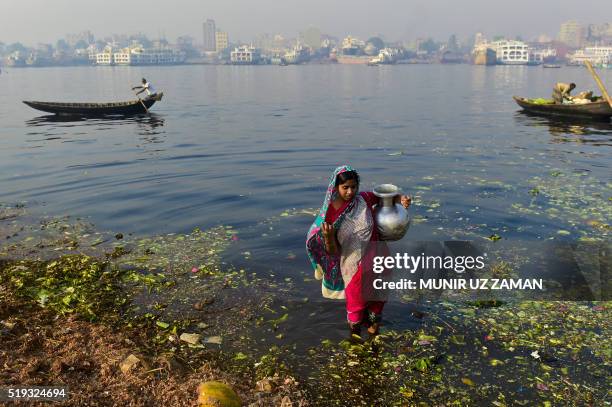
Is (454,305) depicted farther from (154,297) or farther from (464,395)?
(154,297)

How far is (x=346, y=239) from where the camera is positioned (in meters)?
5.30

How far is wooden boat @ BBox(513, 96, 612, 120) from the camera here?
25.8 metres

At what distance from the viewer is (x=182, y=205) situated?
41.6 feet

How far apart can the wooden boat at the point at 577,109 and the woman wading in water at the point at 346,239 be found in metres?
26.0

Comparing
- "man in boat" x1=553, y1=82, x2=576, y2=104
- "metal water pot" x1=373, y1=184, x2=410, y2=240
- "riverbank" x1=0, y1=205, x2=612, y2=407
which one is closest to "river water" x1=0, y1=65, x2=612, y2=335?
"riverbank" x1=0, y1=205, x2=612, y2=407

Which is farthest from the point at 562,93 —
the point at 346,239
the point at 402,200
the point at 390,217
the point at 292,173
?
the point at 346,239

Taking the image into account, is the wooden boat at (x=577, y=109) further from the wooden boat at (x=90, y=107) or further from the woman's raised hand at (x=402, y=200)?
the wooden boat at (x=90, y=107)

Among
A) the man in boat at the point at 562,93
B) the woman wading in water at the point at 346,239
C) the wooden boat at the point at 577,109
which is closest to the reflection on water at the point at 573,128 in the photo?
the wooden boat at the point at 577,109

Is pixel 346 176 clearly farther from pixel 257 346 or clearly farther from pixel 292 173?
pixel 292 173

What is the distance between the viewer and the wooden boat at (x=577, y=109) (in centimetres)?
2575

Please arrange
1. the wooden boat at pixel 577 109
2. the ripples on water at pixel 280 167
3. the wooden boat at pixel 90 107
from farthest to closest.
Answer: the wooden boat at pixel 90 107 → the wooden boat at pixel 577 109 → the ripples on water at pixel 280 167

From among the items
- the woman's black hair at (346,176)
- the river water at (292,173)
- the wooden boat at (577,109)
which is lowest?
the river water at (292,173)

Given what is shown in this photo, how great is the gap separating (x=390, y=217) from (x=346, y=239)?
56 cm

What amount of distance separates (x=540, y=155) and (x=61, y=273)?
1812cm
